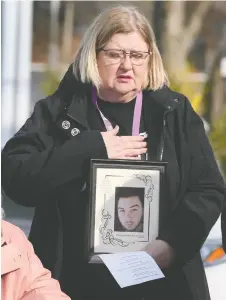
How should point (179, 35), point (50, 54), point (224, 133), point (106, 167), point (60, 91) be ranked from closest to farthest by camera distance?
point (106, 167), point (60, 91), point (224, 133), point (179, 35), point (50, 54)

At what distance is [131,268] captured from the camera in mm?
2582

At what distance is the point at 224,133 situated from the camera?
27.5 ft

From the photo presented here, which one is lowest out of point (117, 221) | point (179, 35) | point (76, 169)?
point (117, 221)

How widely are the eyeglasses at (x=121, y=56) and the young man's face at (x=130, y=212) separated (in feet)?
1.44

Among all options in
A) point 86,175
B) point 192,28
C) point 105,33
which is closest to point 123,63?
point 105,33

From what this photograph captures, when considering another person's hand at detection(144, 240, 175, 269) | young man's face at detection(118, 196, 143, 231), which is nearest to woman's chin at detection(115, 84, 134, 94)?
young man's face at detection(118, 196, 143, 231)

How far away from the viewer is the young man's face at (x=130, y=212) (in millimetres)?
2652

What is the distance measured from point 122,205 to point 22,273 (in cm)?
39

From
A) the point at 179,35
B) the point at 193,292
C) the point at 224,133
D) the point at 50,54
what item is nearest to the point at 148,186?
the point at 193,292

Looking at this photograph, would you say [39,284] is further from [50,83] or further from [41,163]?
[50,83]

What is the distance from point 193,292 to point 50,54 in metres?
11.9

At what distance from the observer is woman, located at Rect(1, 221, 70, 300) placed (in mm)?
2455

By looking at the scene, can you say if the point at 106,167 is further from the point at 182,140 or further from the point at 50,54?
the point at 50,54

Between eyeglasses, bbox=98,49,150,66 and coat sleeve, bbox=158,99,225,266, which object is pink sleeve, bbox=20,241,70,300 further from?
eyeglasses, bbox=98,49,150,66
